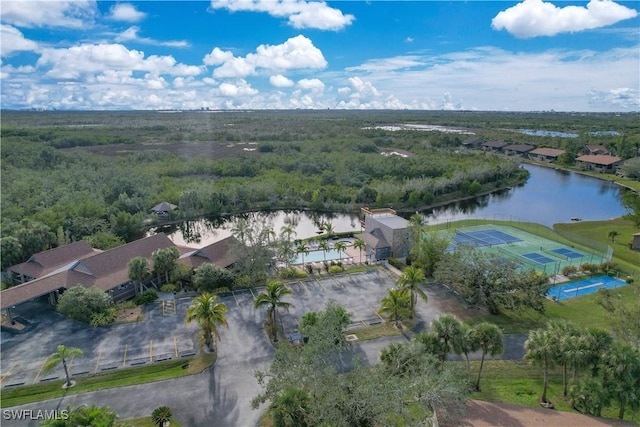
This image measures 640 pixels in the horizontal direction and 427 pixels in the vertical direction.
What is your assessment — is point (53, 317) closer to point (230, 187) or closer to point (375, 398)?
Result: point (375, 398)

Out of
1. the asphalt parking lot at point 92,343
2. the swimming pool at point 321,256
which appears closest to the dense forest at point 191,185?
the asphalt parking lot at point 92,343

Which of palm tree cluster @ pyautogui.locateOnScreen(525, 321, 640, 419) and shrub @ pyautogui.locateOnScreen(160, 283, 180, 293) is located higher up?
palm tree cluster @ pyautogui.locateOnScreen(525, 321, 640, 419)

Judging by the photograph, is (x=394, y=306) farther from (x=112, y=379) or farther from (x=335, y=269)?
(x=112, y=379)

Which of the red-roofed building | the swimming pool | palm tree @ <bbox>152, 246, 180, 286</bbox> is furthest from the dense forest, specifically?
the swimming pool

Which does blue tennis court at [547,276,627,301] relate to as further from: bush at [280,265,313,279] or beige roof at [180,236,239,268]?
beige roof at [180,236,239,268]

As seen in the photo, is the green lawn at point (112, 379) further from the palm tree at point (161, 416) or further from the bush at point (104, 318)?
the bush at point (104, 318)

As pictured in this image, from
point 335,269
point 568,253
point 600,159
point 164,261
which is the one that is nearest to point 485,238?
point 568,253
